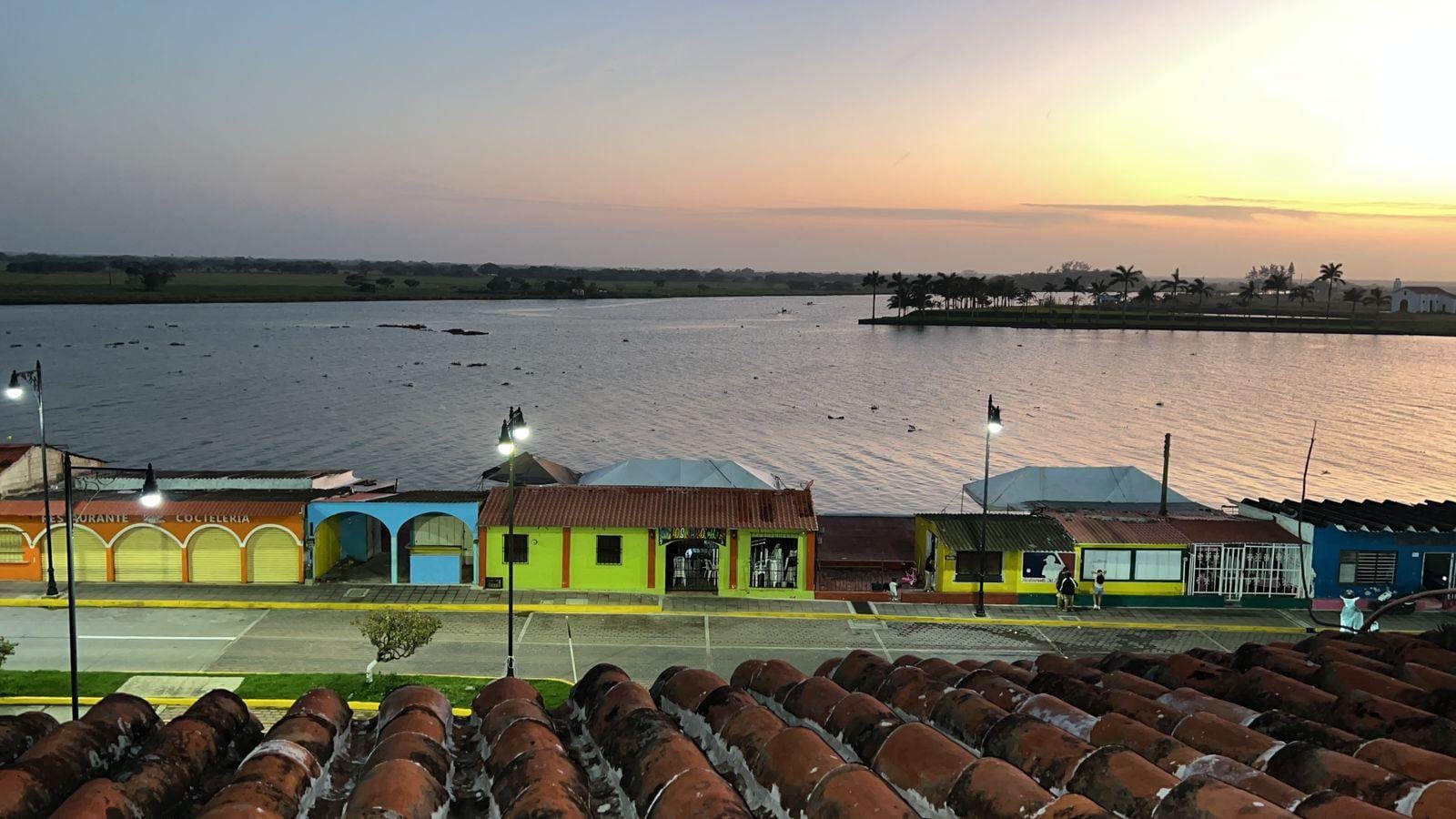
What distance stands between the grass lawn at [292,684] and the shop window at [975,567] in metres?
13.2

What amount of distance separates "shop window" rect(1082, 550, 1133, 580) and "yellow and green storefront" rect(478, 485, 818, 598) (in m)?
8.20

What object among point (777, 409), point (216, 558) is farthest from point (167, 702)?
point (777, 409)

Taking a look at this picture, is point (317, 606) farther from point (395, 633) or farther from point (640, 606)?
point (640, 606)

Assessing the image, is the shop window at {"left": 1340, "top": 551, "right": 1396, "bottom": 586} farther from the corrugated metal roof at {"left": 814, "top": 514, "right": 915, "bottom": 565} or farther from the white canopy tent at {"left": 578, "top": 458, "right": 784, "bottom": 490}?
the white canopy tent at {"left": 578, "top": 458, "right": 784, "bottom": 490}

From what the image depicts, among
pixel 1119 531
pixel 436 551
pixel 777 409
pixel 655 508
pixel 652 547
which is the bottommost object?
pixel 777 409

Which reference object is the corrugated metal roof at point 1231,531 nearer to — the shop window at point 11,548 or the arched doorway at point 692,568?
the arched doorway at point 692,568

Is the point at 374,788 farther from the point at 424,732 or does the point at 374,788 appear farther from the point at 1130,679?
the point at 1130,679

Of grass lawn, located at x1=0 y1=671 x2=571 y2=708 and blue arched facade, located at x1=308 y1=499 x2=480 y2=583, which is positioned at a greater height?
blue arched facade, located at x1=308 y1=499 x2=480 y2=583

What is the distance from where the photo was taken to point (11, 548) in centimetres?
3091

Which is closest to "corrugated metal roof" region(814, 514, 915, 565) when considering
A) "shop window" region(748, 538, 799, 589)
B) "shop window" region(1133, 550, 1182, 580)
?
"shop window" region(748, 538, 799, 589)

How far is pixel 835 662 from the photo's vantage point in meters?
12.8

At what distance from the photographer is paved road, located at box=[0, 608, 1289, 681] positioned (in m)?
25.1

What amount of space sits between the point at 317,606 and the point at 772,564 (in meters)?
13.0

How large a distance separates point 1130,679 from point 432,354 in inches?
5676
